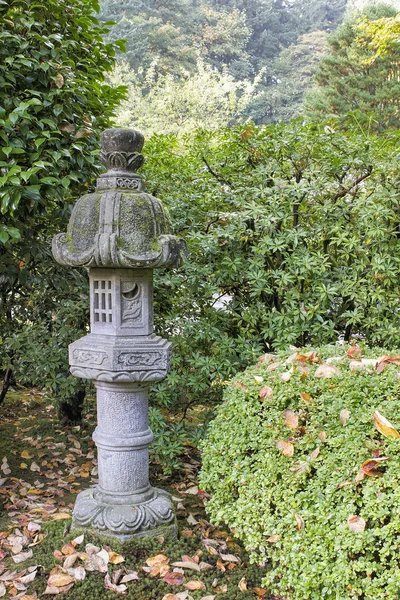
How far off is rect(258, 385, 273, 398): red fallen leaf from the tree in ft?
5.03

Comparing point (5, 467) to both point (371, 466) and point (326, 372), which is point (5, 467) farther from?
point (371, 466)

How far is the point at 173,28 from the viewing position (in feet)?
77.0

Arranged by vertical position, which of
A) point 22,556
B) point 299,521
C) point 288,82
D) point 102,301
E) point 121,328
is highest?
point 288,82

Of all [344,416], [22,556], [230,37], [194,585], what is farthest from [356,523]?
[230,37]

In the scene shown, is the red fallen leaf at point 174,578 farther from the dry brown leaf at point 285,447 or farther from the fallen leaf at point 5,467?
the fallen leaf at point 5,467

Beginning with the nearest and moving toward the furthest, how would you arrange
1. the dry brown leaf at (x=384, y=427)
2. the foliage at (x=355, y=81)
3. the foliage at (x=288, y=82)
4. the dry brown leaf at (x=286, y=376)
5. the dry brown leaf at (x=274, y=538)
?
the dry brown leaf at (x=384, y=427)
the dry brown leaf at (x=274, y=538)
the dry brown leaf at (x=286, y=376)
the foliage at (x=355, y=81)
the foliage at (x=288, y=82)

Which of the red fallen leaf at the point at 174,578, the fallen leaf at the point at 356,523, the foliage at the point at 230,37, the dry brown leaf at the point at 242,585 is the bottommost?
the dry brown leaf at the point at 242,585

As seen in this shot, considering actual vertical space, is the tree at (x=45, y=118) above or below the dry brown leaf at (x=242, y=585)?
above

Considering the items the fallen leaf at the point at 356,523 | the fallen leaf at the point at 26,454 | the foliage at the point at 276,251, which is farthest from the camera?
the fallen leaf at the point at 26,454

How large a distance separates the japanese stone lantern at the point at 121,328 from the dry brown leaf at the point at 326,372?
830 millimetres

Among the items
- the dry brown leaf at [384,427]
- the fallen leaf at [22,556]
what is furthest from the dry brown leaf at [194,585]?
the dry brown leaf at [384,427]

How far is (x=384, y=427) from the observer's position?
2146 millimetres

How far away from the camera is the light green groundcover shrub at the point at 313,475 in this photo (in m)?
2.02

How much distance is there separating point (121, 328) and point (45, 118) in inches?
51.3
